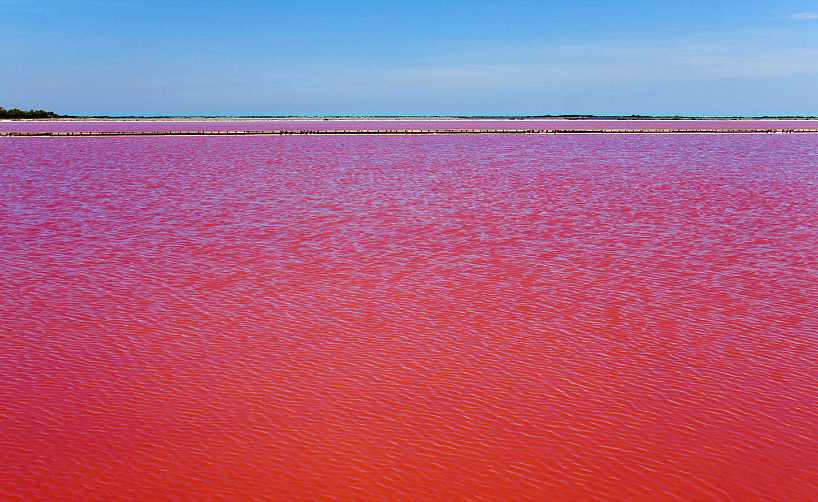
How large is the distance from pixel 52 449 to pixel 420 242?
35.7ft

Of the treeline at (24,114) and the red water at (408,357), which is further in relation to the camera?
the treeline at (24,114)

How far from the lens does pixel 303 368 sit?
889 cm

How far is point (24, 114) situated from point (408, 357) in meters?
169

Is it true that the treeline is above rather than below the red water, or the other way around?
above

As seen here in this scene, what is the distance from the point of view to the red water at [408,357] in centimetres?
651

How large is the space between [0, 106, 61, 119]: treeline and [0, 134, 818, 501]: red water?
478 ft

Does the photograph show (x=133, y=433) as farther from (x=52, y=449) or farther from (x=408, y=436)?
(x=408, y=436)

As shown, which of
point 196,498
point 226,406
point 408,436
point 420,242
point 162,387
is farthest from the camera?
point 420,242

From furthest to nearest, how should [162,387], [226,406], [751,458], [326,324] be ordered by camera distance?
[326,324]
[162,387]
[226,406]
[751,458]

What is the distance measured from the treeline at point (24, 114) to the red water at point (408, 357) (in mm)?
145709

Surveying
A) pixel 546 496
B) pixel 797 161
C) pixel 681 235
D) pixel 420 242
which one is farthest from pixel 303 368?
pixel 797 161

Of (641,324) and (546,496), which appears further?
(641,324)

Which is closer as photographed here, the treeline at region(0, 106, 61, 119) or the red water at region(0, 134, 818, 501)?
the red water at region(0, 134, 818, 501)

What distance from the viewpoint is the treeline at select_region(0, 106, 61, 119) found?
474ft
